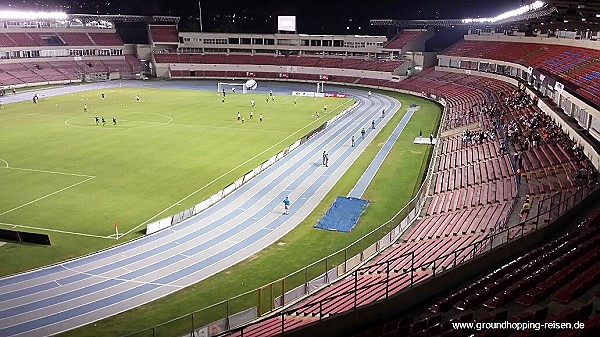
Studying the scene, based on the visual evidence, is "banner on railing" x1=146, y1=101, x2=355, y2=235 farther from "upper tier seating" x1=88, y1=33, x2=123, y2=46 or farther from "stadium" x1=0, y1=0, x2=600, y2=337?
"upper tier seating" x1=88, y1=33, x2=123, y2=46

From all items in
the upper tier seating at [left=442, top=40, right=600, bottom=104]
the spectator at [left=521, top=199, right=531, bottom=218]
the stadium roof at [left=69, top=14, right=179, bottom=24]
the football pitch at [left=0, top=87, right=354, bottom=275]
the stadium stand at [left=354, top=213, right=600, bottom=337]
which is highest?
the stadium roof at [left=69, top=14, right=179, bottom=24]

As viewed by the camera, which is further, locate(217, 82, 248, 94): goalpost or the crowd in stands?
locate(217, 82, 248, 94): goalpost

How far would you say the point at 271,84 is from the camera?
81.3 m

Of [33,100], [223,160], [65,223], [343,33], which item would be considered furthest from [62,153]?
[343,33]

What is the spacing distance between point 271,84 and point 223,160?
1902 inches

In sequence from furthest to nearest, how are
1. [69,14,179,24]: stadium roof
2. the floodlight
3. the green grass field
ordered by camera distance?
[69,14,179,24]: stadium roof → the floodlight → the green grass field

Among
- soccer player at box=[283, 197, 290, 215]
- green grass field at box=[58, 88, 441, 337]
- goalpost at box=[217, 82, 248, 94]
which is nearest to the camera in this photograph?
green grass field at box=[58, 88, 441, 337]

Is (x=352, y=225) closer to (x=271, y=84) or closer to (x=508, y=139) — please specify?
(x=508, y=139)

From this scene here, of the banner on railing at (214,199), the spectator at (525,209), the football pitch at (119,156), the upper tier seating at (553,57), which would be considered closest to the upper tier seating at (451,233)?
the spectator at (525,209)

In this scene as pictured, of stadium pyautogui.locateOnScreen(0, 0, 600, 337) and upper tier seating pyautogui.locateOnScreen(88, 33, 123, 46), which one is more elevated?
upper tier seating pyautogui.locateOnScreen(88, 33, 123, 46)

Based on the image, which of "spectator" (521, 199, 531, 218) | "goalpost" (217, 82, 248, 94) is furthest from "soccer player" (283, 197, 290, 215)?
"goalpost" (217, 82, 248, 94)

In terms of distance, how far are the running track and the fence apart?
3530mm

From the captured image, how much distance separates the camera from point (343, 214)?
81.6ft

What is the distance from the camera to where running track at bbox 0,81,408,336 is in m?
16.4
